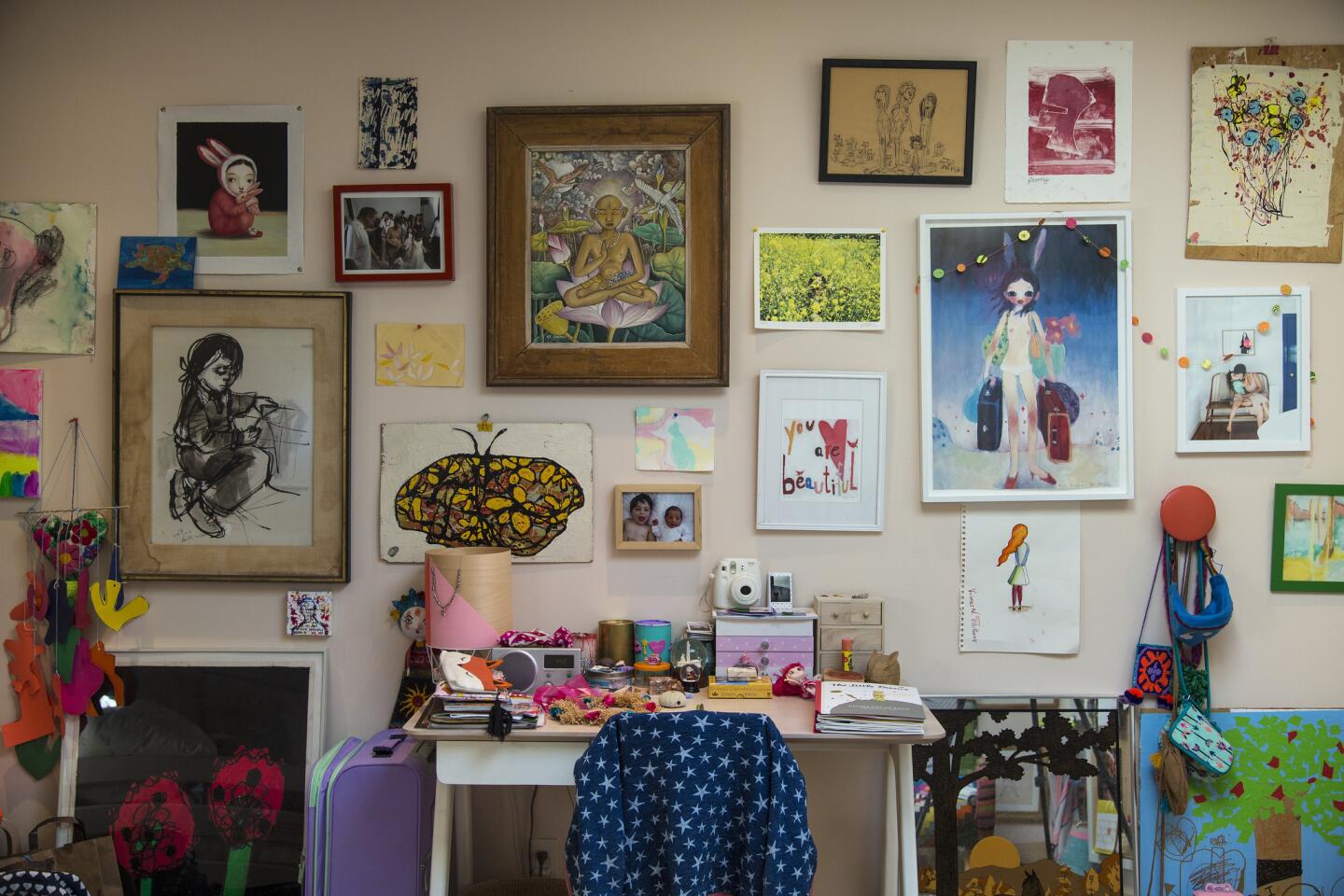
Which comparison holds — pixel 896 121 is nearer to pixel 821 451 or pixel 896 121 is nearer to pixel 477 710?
pixel 821 451

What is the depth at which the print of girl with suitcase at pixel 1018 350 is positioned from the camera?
8.83ft

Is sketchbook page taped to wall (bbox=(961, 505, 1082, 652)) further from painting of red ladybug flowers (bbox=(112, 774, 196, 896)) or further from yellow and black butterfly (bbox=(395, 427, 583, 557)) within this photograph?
painting of red ladybug flowers (bbox=(112, 774, 196, 896))

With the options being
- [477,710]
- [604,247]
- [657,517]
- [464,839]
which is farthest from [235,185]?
[464,839]

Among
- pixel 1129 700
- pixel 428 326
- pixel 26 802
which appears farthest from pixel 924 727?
pixel 26 802

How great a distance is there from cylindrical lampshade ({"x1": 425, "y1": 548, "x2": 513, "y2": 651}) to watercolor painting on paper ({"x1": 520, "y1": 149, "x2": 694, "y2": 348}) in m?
0.63

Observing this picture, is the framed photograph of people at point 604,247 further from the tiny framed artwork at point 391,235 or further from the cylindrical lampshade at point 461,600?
the cylindrical lampshade at point 461,600

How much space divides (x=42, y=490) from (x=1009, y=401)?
264 cm

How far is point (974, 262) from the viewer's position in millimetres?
2695

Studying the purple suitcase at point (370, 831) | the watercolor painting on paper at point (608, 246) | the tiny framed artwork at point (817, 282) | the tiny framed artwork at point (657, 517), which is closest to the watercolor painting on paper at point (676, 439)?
the tiny framed artwork at point (657, 517)

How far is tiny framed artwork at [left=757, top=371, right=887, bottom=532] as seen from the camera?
106 inches

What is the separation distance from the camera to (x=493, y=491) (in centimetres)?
273

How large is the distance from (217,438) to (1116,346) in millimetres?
2431

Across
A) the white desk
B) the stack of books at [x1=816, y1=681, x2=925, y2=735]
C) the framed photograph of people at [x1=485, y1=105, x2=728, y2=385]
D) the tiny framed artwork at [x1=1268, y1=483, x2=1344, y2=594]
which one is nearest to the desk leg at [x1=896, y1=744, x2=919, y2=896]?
the white desk

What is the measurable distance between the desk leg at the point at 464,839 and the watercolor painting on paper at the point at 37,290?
1.61m
